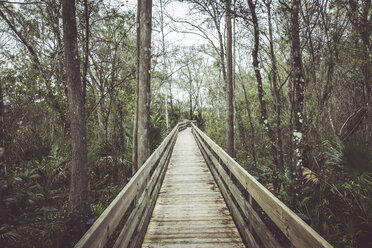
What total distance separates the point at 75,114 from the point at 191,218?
127 inches

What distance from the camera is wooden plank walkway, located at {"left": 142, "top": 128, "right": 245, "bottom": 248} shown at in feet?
9.25

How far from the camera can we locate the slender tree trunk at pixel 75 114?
412 cm

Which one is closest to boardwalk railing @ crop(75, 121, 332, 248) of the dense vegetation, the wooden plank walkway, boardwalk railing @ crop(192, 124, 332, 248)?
boardwalk railing @ crop(192, 124, 332, 248)

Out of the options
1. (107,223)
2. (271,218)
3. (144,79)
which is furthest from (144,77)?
(271,218)

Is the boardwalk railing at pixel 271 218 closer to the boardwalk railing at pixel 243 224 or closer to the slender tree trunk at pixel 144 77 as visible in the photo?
the boardwalk railing at pixel 243 224

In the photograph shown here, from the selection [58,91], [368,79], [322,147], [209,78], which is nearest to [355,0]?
[368,79]

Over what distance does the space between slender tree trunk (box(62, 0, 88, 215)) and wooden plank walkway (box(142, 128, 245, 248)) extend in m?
1.75

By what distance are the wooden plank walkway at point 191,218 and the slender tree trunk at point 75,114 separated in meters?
1.75

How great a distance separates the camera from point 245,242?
106 inches

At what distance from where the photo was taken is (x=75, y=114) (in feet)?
13.9

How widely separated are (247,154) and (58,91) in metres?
11.3

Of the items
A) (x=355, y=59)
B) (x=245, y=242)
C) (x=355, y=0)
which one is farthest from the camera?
(x=355, y=59)

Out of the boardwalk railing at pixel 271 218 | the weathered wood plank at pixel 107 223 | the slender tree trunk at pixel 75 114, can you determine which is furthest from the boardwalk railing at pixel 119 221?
the slender tree trunk at pixel 75 114

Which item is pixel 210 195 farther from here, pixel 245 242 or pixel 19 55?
pixel 19 55
